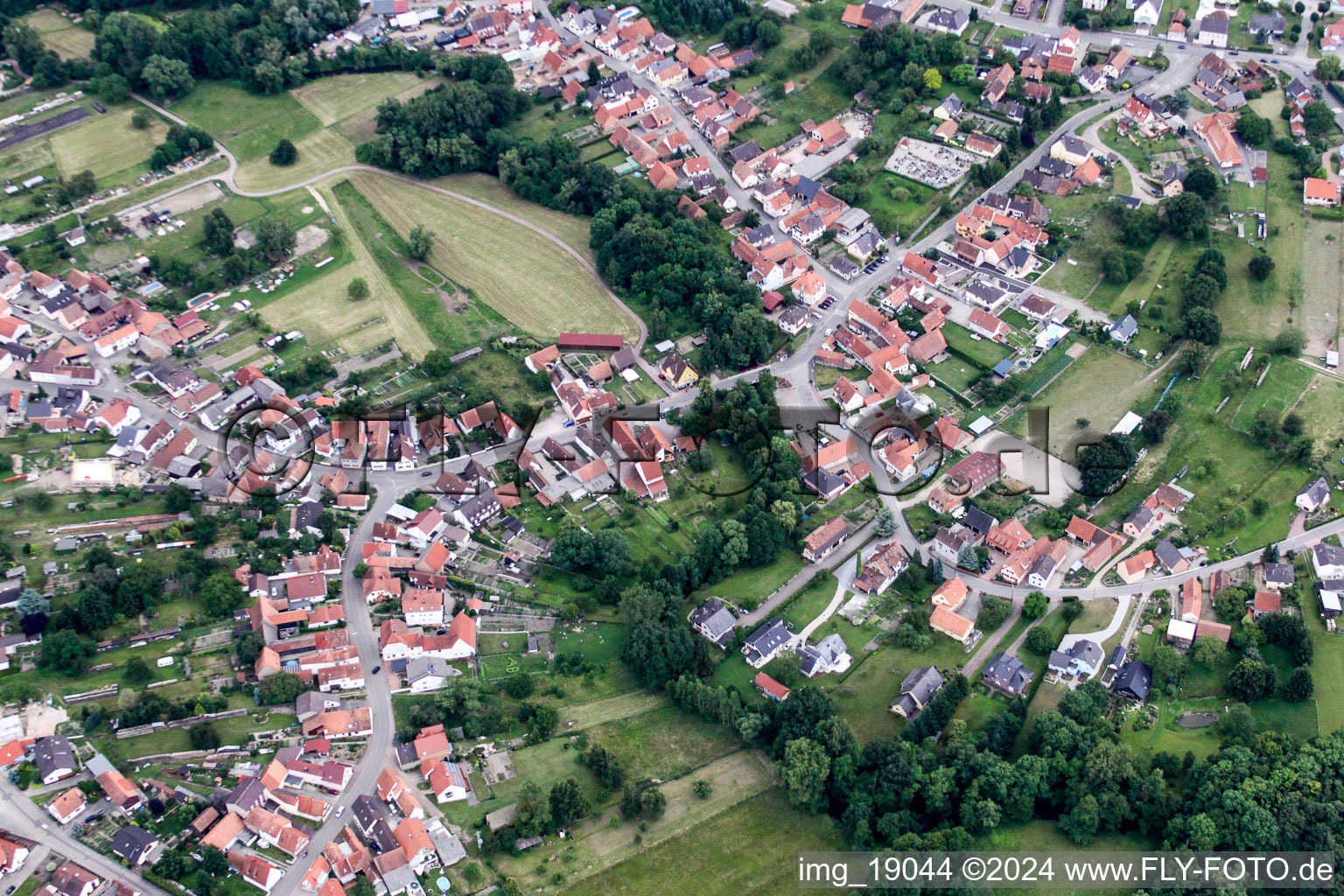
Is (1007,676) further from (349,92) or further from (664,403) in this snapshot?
(349,92)

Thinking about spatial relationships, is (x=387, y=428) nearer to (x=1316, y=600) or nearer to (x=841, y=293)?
(x=841, y=293)

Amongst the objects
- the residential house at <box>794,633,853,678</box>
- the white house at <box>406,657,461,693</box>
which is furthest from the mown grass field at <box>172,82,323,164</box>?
the residential house at <box>794,633,853,678</box>

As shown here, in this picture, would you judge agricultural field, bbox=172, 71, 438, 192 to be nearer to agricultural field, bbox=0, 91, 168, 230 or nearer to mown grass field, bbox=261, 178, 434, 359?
agricultural field, bbox=0, 91, 168, 230

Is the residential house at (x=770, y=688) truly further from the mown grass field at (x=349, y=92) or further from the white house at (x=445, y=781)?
the mown grass field at (x=349, y=92)

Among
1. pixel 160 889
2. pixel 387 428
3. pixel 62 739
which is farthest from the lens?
pixel 387 428

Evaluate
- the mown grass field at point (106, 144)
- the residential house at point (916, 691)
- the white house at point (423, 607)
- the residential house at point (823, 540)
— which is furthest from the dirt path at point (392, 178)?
the residential house at point (916, 691)

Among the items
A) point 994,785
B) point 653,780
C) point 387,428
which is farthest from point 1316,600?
point 387,428
